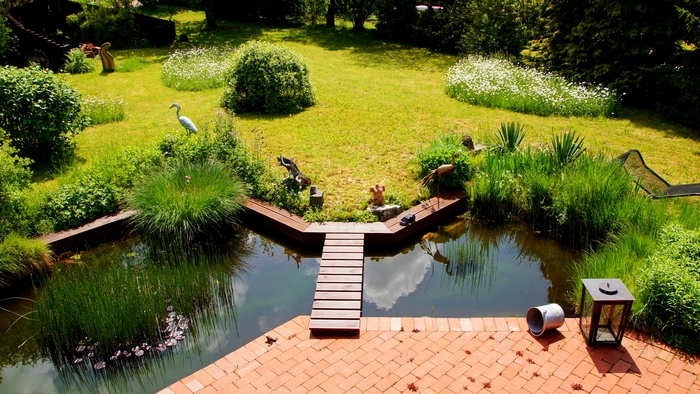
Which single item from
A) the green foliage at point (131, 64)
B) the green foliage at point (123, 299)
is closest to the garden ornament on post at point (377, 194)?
the green foliage at point (123, 299)

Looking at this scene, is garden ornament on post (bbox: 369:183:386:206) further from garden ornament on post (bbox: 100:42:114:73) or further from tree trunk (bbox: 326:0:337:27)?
tree trunk (bbox: 326:0:337:27)

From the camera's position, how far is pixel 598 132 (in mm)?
11219

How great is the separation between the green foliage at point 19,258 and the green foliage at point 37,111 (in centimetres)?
293

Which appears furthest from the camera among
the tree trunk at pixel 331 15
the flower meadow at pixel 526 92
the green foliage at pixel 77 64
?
the tree trunk at pixel 331 15

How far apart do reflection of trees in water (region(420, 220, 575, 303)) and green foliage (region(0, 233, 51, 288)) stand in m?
5.18

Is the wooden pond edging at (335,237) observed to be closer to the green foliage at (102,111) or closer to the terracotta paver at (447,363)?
the terracotta paver at (447,363)

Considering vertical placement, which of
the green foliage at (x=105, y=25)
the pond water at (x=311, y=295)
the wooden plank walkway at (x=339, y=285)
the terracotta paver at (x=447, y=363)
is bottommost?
the pond water at (x=311, y=295)

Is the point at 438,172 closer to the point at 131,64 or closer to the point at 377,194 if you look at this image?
the point at 377,194

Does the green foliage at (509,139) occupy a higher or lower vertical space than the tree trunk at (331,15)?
lower

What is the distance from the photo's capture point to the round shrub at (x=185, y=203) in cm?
748

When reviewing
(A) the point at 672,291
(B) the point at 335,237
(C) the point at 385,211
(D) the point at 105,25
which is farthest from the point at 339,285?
(D) the point at 105,25

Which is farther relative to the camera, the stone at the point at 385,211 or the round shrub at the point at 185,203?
the stone at the point at 385,211

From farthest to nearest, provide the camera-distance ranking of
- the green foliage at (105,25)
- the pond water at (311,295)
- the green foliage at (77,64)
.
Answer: the green foliage at (105,25) < the green foliage at (77,64) < the pond water at (311,295)

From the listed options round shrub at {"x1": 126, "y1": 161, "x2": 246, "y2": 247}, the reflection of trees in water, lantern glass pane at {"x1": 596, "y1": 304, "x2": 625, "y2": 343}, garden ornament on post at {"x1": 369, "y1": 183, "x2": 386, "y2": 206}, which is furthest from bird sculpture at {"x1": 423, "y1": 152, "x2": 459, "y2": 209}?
lantern glass pane at {"x1": 596, "y1": 304, "x2": 625, "y2": 343}
